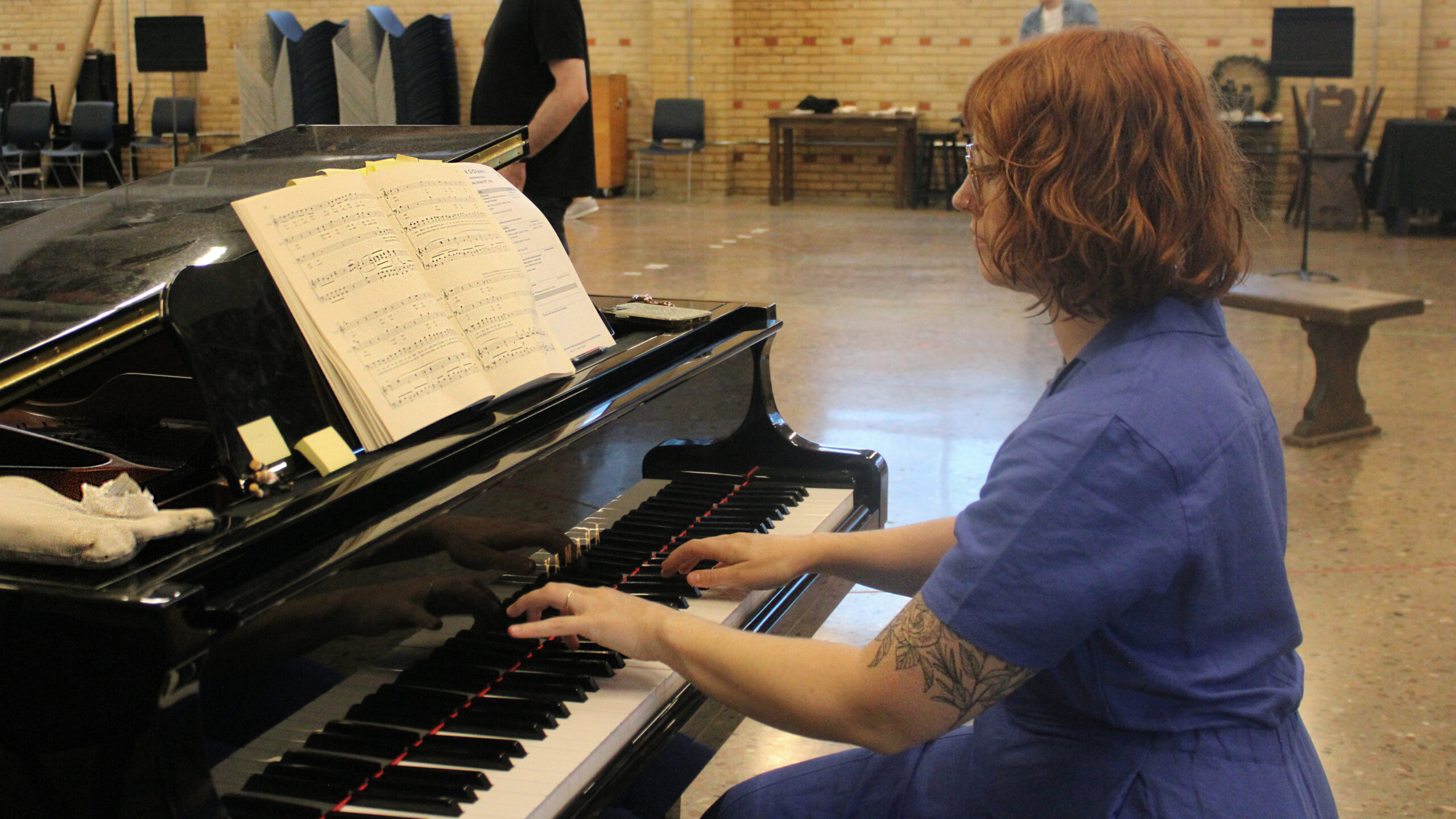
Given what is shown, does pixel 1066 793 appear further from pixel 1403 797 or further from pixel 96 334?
pixel 1403 797

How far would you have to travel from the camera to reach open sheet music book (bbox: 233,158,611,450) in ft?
4.43

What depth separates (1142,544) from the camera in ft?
3.37

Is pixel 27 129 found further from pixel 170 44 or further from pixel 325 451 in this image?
pixel 325 451

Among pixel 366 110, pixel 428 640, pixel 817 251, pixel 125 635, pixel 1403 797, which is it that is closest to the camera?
pixel 125 635

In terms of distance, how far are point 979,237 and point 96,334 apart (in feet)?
2.98

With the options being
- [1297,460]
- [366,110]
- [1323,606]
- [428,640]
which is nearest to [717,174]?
[366,110]

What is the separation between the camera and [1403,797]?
236 cm

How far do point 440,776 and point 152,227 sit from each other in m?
1.02

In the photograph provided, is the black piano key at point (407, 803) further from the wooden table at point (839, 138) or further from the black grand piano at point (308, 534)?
the wooden table at point (839, 138)

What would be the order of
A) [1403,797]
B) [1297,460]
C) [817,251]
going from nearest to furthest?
1. [1403,797]
2. [1297,460]
3. [817,251]

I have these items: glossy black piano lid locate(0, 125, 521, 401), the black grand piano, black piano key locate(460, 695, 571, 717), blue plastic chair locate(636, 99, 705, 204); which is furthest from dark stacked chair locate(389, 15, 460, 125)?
black piano key locate(460, 695, 571, 717)

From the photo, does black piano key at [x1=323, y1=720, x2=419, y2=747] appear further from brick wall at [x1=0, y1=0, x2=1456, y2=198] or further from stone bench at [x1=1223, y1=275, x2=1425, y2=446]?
brick wall at [x1=0, y1=0, x2=1456, y2=198]

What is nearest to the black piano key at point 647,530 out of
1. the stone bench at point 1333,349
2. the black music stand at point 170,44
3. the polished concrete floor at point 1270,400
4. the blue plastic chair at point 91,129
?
the polished concrete floor at point 1270,400

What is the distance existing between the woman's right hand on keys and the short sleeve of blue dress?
44 centimetres
